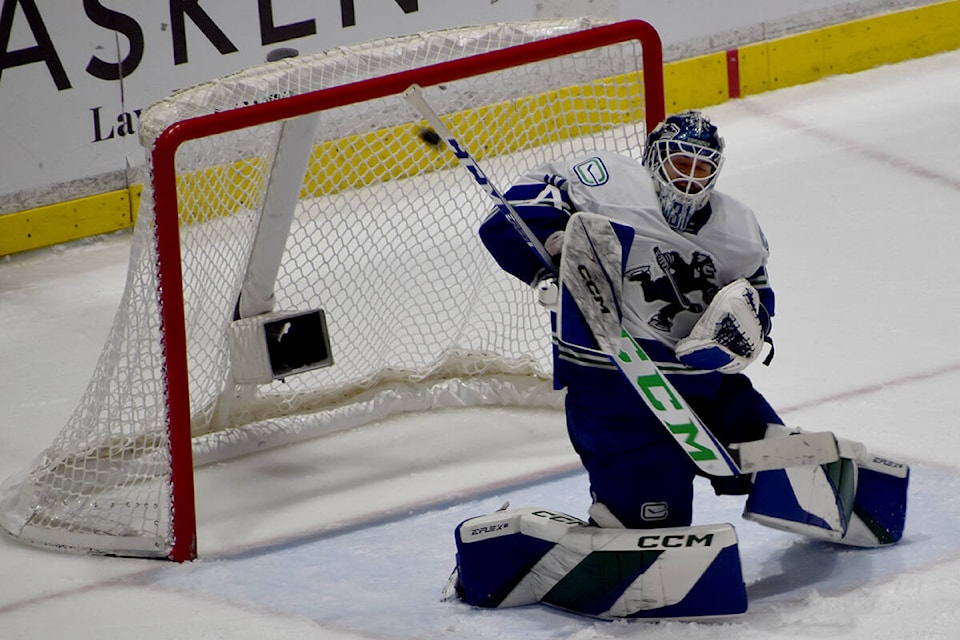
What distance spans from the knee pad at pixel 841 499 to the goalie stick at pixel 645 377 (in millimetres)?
158

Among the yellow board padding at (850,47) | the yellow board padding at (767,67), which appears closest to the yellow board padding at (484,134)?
the yellow board padding at (767,67)

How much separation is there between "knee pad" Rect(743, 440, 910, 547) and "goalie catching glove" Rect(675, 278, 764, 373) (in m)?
0.29

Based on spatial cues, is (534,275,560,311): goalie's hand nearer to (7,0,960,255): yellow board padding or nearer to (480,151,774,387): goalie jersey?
(480,151,774,387): goalie jersey

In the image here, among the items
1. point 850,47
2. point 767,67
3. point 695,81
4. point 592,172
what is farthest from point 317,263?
point 850,47

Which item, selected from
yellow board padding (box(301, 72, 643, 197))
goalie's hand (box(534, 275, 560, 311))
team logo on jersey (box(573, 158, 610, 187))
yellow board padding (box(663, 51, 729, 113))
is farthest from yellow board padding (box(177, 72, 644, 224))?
yellow board padding (box(663, 51, 729, 113))

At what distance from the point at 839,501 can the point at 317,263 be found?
1645 mm

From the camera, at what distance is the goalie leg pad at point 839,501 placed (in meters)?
3.54

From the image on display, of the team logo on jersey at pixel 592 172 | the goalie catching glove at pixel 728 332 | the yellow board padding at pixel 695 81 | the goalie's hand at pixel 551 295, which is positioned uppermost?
the team logo on jersey at pixel 592 172

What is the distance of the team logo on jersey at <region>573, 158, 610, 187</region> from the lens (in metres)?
3.45

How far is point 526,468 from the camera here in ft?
13.9

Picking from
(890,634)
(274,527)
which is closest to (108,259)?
(274,527)

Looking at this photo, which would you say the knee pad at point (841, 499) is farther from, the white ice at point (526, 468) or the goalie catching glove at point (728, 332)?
the goalie catching glove at point (728, 332)

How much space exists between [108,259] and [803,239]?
2.10 m

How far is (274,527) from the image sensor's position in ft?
13.2
